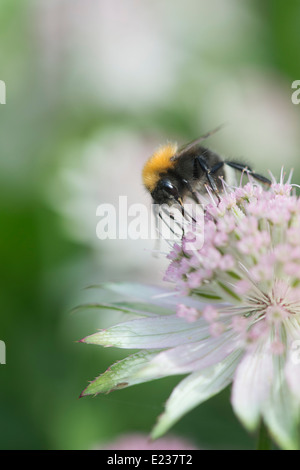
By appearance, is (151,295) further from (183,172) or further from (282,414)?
(282,414)

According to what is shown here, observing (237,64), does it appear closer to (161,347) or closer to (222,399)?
(222,399)

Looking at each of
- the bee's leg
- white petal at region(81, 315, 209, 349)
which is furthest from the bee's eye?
white petal at region(81, 315, 209, 349)

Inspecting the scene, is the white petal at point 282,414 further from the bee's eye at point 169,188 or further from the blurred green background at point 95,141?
the blurred green background at point 95,141

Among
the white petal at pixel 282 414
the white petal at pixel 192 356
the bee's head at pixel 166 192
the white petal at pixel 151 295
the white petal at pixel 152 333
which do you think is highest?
the bee's head at pixel 166 192

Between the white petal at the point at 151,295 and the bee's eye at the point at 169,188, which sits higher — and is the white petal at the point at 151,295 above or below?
below

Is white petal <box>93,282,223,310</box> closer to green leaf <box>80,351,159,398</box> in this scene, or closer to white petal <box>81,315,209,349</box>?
white petal <box>81,315,209,349</box>

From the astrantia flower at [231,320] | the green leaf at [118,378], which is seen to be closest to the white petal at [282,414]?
the astrantia flower at [231,320]

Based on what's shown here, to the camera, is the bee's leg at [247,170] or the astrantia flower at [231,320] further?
the bee's leg at [247,170]
